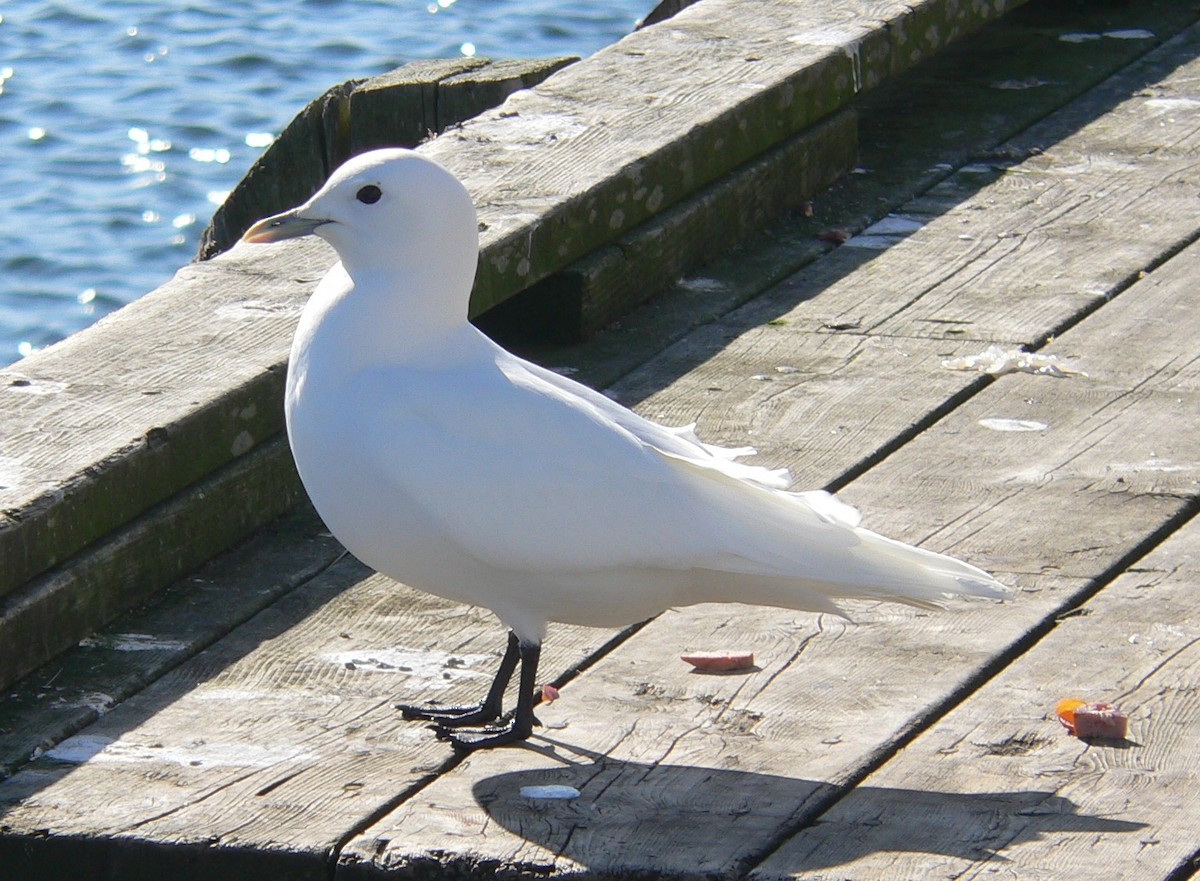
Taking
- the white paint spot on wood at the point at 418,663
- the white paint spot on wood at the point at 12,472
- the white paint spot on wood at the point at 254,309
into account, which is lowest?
the white paint spot on wood at the point at 418,663

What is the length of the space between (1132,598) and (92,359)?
6.02ft

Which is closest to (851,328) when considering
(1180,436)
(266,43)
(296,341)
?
(1180,436)

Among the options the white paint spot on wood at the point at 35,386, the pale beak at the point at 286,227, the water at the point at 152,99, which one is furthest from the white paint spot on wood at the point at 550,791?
the water at the point at 152,99

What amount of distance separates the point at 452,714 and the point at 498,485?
1.27ft

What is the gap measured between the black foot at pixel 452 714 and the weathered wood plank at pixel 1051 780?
1.92ft

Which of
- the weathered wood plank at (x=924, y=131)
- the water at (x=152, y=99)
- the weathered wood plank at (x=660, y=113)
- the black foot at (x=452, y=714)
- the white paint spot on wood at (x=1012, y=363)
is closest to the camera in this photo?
the black foot at (x=452, y=714)

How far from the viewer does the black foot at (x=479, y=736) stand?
2.89 meters

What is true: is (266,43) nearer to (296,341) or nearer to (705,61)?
(705,61)

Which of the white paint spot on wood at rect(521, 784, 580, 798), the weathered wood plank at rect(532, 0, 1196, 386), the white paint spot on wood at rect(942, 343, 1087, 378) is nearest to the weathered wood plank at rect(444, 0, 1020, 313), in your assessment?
the weathered wood plank at rect(532, 0, 1196, 386)

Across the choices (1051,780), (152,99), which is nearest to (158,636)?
(1051,780)

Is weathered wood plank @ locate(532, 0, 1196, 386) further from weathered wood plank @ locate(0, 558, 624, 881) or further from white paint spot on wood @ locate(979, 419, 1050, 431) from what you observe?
weathered wood plank @ locate(0, 558, 624, 881)

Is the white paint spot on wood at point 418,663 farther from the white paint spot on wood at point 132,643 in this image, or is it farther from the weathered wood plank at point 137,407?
the weathered wood plank at point 137,407

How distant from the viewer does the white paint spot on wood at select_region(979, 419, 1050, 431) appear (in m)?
3.85

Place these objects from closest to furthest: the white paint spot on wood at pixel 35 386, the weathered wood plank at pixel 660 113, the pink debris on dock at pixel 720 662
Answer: the pink debris on dock at pixel 720 662 < the white paint spot on wood at pixel 35 386 < the weathered wood plank at pixel 660 113
